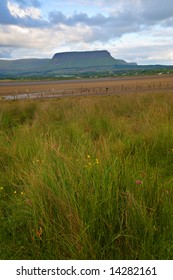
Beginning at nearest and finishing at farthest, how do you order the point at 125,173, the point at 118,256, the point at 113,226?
the point at 118,256 → the point at 113,226 → the point at 125,173

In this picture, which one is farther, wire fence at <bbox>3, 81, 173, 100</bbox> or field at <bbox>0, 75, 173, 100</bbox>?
field at <bbox>0, 75, 173, 100</bbox>

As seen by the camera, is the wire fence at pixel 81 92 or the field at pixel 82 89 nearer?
the wire fence at pixel 81 92

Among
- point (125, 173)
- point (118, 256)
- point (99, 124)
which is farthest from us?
point (99, 124)

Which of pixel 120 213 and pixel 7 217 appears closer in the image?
pixel 120 213

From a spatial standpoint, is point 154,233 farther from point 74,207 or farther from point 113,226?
point 74,207

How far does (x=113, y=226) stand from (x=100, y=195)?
26 cm

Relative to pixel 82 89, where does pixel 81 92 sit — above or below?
below

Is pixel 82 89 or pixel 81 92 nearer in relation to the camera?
A: pixel 81 92

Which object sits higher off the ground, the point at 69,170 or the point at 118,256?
the point at 69,170

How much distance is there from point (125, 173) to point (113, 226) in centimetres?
57
